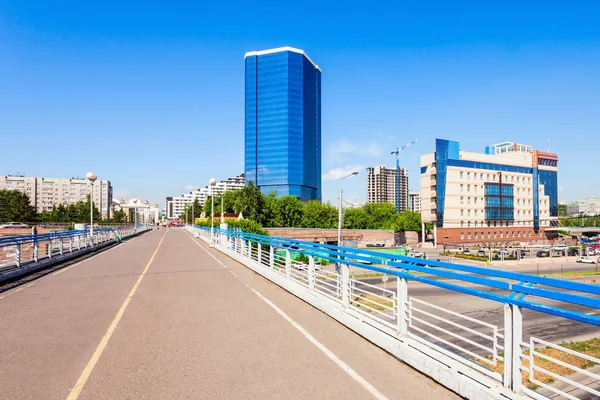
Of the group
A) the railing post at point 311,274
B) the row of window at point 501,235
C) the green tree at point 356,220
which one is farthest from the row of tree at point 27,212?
the railing post at point 311,274

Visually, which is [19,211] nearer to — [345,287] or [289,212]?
[289,212]

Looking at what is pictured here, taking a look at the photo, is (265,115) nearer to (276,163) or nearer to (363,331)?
(276,163)

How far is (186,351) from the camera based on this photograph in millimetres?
6320

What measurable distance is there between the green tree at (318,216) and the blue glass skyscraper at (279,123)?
5639 centimetres

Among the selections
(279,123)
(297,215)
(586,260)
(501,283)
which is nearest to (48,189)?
(279,123)

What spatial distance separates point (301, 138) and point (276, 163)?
49.3 ft

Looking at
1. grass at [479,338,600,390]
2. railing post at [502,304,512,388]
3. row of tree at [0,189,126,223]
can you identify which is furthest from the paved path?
row of tree at [0,189,126,223]

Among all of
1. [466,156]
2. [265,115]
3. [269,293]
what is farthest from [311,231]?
[265,115]

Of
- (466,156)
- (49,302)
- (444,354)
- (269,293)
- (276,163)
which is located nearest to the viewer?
(444,354)

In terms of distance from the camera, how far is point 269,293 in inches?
464

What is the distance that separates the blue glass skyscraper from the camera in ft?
537

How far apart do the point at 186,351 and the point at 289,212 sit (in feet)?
319

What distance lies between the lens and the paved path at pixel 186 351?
4891mm

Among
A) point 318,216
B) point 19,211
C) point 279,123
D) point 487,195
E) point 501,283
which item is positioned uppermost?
point 279,123
